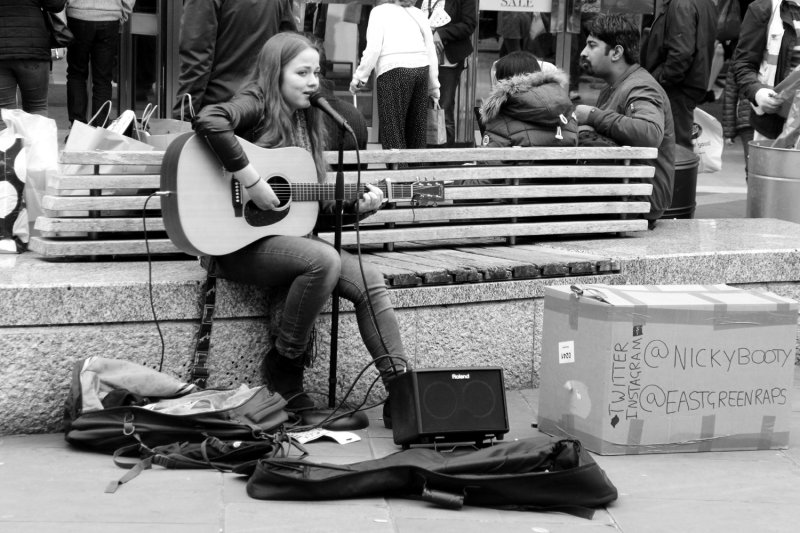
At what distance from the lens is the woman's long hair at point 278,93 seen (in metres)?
5.05

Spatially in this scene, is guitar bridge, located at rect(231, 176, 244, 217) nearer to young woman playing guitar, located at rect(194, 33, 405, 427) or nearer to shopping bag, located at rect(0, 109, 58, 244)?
young woman playing guitar, located at rect(194, 33, 405, 427)

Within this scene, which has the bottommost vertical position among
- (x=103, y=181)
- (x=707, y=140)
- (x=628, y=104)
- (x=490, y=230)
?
(x=490, y=230)

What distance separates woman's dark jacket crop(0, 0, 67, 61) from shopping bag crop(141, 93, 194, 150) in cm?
120

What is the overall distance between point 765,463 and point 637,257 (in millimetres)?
1365

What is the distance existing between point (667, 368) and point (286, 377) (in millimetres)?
1513

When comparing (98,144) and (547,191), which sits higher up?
(98,144)

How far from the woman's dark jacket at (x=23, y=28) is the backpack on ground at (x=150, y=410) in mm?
3105

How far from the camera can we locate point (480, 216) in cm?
592

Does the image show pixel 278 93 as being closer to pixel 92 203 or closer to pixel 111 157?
pixel 111 157

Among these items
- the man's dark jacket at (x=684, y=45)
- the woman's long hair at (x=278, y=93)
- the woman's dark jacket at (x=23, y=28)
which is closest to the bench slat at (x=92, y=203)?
the woman's long hair at (x=278, y=93)

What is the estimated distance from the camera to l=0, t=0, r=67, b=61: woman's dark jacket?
7047mm

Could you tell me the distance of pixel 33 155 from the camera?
542 cm

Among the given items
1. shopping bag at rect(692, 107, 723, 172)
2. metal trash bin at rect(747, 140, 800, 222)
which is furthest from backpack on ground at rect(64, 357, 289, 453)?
shopping bag at rect(692, 107, 723, 172)

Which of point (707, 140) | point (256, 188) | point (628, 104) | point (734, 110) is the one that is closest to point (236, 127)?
point (256, 188)
